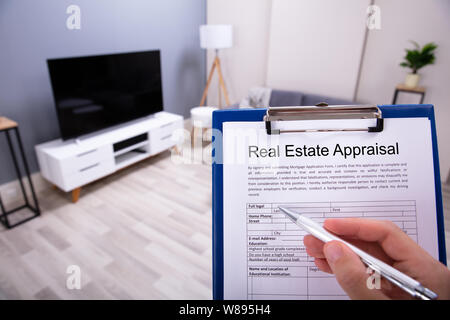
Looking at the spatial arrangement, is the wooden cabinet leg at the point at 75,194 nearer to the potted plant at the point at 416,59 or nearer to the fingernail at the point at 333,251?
the fingernail at the point at 333,251

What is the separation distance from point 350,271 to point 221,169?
0.27 meters

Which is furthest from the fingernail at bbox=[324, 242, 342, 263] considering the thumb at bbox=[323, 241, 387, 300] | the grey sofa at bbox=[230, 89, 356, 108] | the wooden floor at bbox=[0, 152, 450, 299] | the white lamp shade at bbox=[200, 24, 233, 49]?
the white lamp shade at bbox=[200, 24, 233, 49]

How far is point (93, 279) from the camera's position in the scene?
1.88m

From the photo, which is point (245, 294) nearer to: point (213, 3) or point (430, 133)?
point (430, 133)

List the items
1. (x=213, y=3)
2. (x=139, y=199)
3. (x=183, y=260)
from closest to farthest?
(x=183, y=260), (x=139, y=199), (x=213, y=3)

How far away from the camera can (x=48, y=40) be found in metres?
2.52

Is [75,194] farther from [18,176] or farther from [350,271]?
[350,271]

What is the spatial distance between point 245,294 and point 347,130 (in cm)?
36

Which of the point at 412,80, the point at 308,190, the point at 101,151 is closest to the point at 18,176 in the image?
the point at 101,151

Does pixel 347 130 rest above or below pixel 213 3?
below

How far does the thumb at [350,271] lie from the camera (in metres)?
0.43

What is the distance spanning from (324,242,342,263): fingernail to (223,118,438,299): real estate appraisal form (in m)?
0.07

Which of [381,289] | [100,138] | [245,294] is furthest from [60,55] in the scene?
[381,289]

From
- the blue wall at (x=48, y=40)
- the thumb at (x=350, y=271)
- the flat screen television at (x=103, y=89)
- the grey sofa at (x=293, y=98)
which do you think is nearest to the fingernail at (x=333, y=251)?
the thumb at (x=350, y=271)
